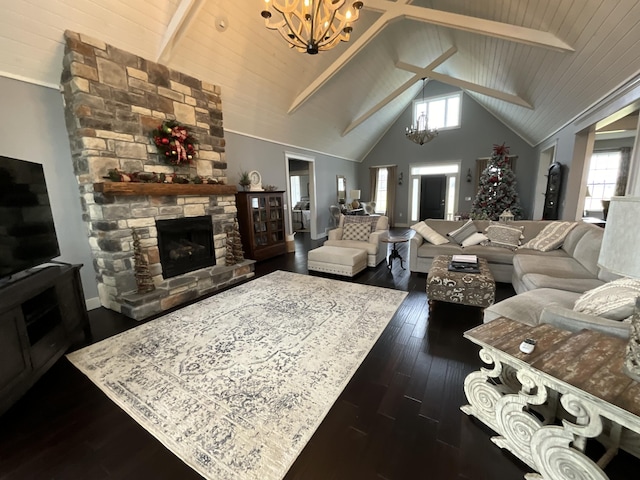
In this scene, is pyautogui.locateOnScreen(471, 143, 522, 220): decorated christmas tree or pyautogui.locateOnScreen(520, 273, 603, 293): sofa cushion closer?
pyautogui.locateOnScreen(520, 273, 603, 293): sofa cushion

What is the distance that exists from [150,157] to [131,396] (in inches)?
110

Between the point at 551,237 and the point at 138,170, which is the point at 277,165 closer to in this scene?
the point at 138,170

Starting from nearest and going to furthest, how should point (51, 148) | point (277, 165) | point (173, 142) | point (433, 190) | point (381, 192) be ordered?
point (51, 148)
point (173, 142)
point (277, 165)
point (433, 190)
point (381, 192)

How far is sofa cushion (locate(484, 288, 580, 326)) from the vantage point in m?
1.91

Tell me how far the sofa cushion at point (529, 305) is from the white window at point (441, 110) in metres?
8.34

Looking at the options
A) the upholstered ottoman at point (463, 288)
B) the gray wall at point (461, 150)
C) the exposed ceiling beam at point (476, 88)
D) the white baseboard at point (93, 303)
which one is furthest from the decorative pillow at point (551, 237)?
the white baseboard at point (93, 303)

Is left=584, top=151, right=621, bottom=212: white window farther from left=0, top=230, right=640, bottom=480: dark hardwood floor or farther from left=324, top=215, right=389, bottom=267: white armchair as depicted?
left=0, top=230, right=640, bottom=480: dark hardwood floor

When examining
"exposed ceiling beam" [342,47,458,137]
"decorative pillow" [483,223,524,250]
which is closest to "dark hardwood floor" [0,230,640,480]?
"decorative pillow" [483,223,524,250]

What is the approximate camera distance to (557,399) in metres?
1.45

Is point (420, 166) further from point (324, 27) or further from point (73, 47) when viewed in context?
point (73, 47)

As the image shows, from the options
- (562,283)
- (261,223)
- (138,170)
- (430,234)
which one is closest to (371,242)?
(430,234)

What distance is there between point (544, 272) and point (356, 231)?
281 centimetres

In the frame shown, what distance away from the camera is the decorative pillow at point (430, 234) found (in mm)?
4203

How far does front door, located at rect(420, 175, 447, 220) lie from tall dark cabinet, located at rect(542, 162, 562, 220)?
3621 mm
